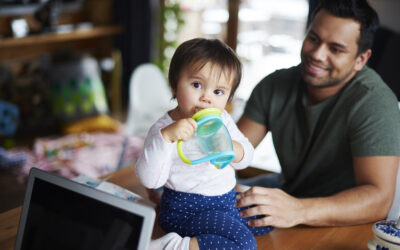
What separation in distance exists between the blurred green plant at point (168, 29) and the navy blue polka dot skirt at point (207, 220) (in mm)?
3430

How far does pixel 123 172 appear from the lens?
5.24ft

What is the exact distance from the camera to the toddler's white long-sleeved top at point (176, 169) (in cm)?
103

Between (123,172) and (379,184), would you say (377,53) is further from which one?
(123,172)

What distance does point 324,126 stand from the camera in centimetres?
162

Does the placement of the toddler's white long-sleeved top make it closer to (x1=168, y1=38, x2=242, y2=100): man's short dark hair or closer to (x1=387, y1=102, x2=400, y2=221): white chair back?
(x1=168, y1=38, x2=242, y2=100): man's short dark hair

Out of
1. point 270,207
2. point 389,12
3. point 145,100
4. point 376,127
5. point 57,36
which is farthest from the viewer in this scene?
point 57,36

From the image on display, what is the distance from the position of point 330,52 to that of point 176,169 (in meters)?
0.83

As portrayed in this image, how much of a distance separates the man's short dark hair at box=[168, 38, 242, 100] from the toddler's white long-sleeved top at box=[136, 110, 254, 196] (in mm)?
129

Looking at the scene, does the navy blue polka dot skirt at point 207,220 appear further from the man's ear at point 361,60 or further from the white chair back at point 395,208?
the man's ear at point 361,60

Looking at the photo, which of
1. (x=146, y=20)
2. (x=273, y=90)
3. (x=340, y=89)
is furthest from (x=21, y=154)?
(x=340, y=89)

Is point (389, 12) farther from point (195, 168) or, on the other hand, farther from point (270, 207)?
point (195, 168)

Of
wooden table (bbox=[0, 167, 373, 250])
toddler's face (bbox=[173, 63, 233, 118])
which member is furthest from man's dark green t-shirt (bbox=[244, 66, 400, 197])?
toddler's face (bbox=[173, 63, 233, 118])

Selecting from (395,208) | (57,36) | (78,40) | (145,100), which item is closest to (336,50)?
(395,208)

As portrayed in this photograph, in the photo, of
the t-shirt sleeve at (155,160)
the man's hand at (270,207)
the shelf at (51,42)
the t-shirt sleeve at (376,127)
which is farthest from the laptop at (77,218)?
the shelf at (51,42)
